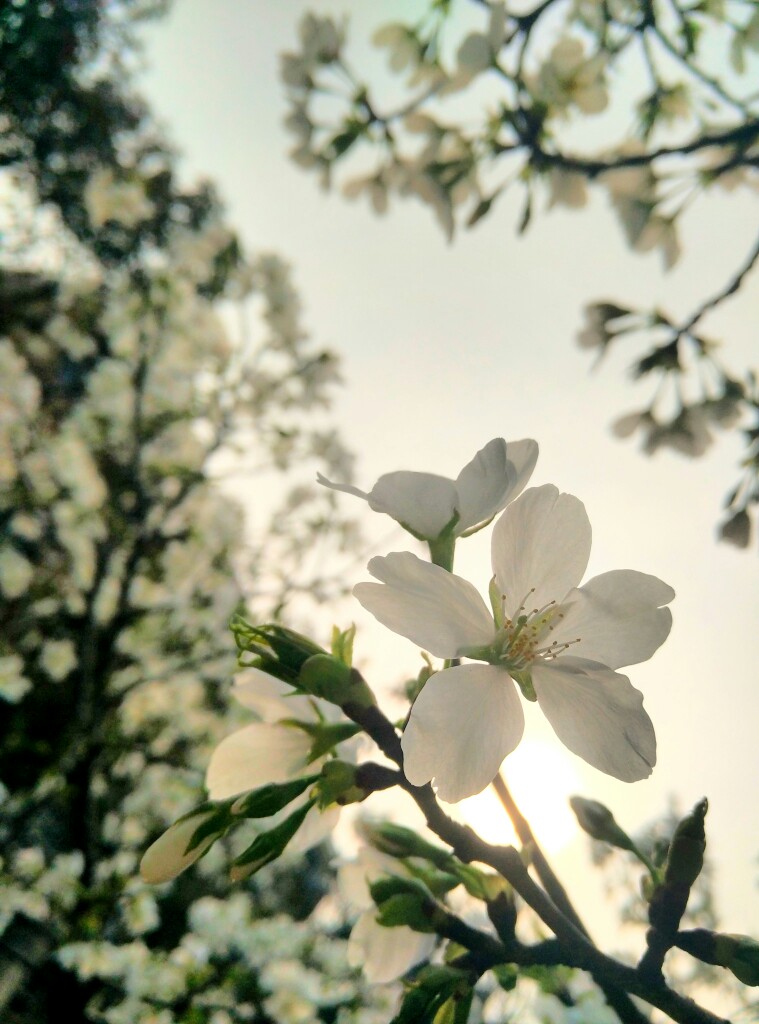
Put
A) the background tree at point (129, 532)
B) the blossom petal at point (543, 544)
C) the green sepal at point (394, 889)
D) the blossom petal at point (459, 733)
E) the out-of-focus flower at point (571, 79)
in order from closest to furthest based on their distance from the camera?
1. the blossom petal at point (459, 733)
2. the blossom petal at point (543, 544)
3. the green sepal at point (394, 889)
4. the out-of-focus flower at point (571, 79)
5. the background tree at point (129, 532)

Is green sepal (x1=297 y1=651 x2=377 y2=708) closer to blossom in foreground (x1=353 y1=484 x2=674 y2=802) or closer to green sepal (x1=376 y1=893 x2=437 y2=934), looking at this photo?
blossom in foreground (x1=353 y1=484 x2=674 y2=802)

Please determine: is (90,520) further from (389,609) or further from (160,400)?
(389,609)

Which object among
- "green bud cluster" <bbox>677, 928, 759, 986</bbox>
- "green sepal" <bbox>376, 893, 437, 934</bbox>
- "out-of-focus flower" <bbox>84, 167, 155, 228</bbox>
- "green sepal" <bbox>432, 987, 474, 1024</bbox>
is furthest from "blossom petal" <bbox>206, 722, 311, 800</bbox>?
"out-of-focus flower" <bbox>84, 167, 155, 228</bbox>

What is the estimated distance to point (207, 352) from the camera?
194 inches

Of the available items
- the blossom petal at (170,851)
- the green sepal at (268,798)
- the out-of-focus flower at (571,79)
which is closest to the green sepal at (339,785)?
the green sepal at (268,798)

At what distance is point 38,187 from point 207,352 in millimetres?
2163

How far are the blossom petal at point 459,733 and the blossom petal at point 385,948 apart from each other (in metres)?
0.36

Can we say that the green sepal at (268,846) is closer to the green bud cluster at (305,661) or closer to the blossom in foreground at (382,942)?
the green bud cluster at (305,661)

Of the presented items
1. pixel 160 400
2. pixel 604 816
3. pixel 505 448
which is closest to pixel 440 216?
pixel 505 448

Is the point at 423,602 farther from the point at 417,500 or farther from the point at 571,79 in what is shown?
the point at 571,79

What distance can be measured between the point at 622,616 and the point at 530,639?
0.33ft

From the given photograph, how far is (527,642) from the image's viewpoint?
74 cm

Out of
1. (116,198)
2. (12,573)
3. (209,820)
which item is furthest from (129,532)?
(209,820)

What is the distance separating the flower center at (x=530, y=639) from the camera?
73 cm
